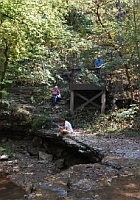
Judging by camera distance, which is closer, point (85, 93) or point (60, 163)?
point (60, 163)

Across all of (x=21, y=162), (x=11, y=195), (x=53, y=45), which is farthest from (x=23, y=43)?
(x=11, y=195)

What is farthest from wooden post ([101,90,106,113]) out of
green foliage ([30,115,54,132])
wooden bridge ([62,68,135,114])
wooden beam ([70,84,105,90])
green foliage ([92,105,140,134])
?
green foliage ([30,115,54,132])

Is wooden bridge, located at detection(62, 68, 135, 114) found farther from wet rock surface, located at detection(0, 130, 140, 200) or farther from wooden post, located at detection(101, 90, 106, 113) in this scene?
wet rock surface, located at detection(0, 130, 140, 200)

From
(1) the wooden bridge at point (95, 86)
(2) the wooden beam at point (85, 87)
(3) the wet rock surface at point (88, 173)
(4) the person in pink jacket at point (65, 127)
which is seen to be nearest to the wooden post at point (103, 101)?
(1) the wooden bridge at point (95, 86)

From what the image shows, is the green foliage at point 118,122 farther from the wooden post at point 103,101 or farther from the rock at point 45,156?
the rock at point 45,156

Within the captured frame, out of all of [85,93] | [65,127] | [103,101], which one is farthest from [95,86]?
[65,127]

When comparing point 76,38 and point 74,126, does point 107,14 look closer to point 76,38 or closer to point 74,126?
point 76,38

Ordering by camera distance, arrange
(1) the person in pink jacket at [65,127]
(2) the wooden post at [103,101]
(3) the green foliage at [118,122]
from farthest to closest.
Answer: (2) the wooden post at [103,101] → (3) the green foliage at [118,122] → (1) the person in pink jacket at [65,127]

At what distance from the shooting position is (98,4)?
14.2m

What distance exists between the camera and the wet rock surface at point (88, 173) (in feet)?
16.7

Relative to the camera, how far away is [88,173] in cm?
647

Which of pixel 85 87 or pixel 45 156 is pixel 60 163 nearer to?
pixel 45 156

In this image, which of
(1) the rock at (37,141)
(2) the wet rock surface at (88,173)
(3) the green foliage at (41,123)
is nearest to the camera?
(2) the wet rock surface at (88,173)

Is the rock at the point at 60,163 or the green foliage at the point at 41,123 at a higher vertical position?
the green foliage at the point at 41,123
